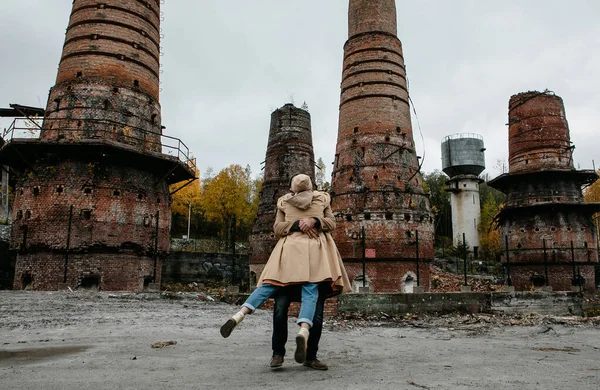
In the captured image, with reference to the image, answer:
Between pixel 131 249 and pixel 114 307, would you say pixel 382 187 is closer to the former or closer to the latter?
pixel 131 249

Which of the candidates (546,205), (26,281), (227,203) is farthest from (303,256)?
(227,203)

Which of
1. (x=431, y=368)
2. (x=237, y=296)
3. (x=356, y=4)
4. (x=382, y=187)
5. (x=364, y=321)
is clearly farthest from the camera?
(x=356, y=4)

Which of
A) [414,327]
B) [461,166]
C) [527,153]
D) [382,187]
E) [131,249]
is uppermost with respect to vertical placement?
[461,166]

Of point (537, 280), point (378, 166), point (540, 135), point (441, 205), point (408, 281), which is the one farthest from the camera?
point (441, 205)

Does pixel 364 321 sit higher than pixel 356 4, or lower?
lower

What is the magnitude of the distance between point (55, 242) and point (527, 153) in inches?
915

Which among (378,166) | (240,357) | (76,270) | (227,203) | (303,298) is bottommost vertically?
(240,357)

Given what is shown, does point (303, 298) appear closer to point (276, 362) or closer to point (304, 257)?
point (304, 257)

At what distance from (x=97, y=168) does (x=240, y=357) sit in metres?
13.6

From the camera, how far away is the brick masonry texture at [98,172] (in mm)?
15875

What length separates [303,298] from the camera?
4.09m

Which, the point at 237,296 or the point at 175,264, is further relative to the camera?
the point at 175,264

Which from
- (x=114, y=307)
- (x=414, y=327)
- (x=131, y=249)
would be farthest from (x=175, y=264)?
(x=414, y=327)

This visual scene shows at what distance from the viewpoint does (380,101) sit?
18734mm
